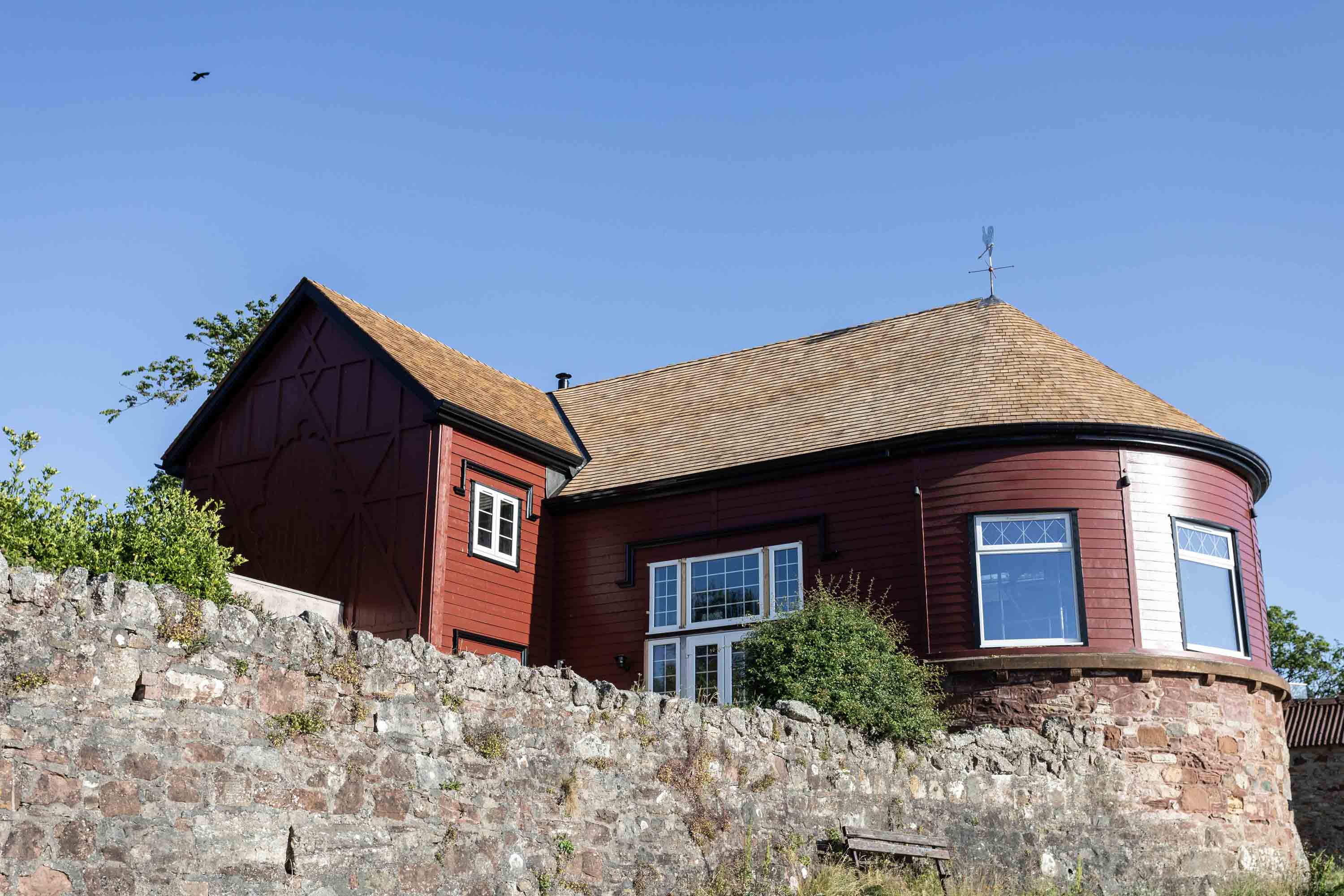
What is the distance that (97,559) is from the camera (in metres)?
11.7

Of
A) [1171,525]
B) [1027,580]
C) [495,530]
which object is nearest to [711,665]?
[495,530]

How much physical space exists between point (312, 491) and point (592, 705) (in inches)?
412

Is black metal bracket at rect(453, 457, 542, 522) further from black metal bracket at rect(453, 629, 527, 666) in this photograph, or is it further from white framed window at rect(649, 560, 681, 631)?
white framed window at rect(649, 560, 681, 631)

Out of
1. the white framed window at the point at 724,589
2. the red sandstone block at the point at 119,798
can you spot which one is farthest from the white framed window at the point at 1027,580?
the red sandstone block at the point at 119,798

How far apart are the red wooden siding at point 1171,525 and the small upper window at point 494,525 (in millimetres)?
9054

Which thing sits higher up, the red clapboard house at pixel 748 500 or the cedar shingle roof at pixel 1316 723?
the red clapboard house at pixel 748 500

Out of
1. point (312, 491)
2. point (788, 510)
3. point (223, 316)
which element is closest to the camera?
point (788, 510)

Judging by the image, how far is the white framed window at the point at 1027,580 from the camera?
1666 cm

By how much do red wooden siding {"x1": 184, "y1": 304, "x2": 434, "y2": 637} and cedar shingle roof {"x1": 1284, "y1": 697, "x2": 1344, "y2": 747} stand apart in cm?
1849

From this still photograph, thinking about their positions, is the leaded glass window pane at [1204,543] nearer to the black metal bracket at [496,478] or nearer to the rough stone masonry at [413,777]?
the rough stone masonry at [413,777]

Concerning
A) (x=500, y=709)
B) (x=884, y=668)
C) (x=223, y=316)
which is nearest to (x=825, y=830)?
(x=884, y=668)

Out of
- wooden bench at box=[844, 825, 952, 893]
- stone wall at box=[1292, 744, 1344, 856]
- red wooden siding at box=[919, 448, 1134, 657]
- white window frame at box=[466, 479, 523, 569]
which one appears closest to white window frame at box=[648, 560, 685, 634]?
white window frame at box=[466, 479, 523, 569]

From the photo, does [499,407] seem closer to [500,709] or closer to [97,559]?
[97,559]

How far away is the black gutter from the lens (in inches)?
677
